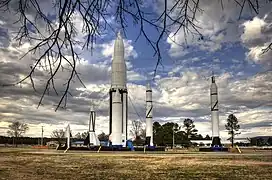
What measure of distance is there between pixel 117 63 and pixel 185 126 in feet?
227

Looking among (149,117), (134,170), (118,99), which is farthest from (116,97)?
(134,170)

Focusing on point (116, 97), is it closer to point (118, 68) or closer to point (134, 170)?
point (118, 68)

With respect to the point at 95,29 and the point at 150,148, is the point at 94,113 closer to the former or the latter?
the point at 150,148

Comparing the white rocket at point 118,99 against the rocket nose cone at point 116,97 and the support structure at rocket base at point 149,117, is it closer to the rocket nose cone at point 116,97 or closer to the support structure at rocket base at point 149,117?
the rocket nose cone at point 116,97

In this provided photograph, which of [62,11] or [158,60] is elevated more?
[62,11]

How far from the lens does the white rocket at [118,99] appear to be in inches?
2104

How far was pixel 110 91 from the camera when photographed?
55.5 meters

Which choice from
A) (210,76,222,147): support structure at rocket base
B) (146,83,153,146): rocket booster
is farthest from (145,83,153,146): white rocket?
(210,76,222,147): support structure at rocket base

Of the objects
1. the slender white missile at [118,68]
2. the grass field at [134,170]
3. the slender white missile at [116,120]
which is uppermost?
the slender white missile at [118,68]

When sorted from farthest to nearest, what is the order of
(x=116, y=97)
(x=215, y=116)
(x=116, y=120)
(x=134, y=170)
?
(x=215, y=116) < (x=116, y=97) < (x=116, y=120) < (x=134, y=170)

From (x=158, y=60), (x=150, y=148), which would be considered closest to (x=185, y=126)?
(x=150, y=148)

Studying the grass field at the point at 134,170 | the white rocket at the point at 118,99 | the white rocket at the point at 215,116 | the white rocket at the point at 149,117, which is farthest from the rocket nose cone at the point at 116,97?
the grass field at the point at 134,170

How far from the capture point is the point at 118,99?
53938 mm

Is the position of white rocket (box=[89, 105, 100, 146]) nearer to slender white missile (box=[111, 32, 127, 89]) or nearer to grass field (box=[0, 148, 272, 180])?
slender white missile (box=[111, 32, 127, 89])
